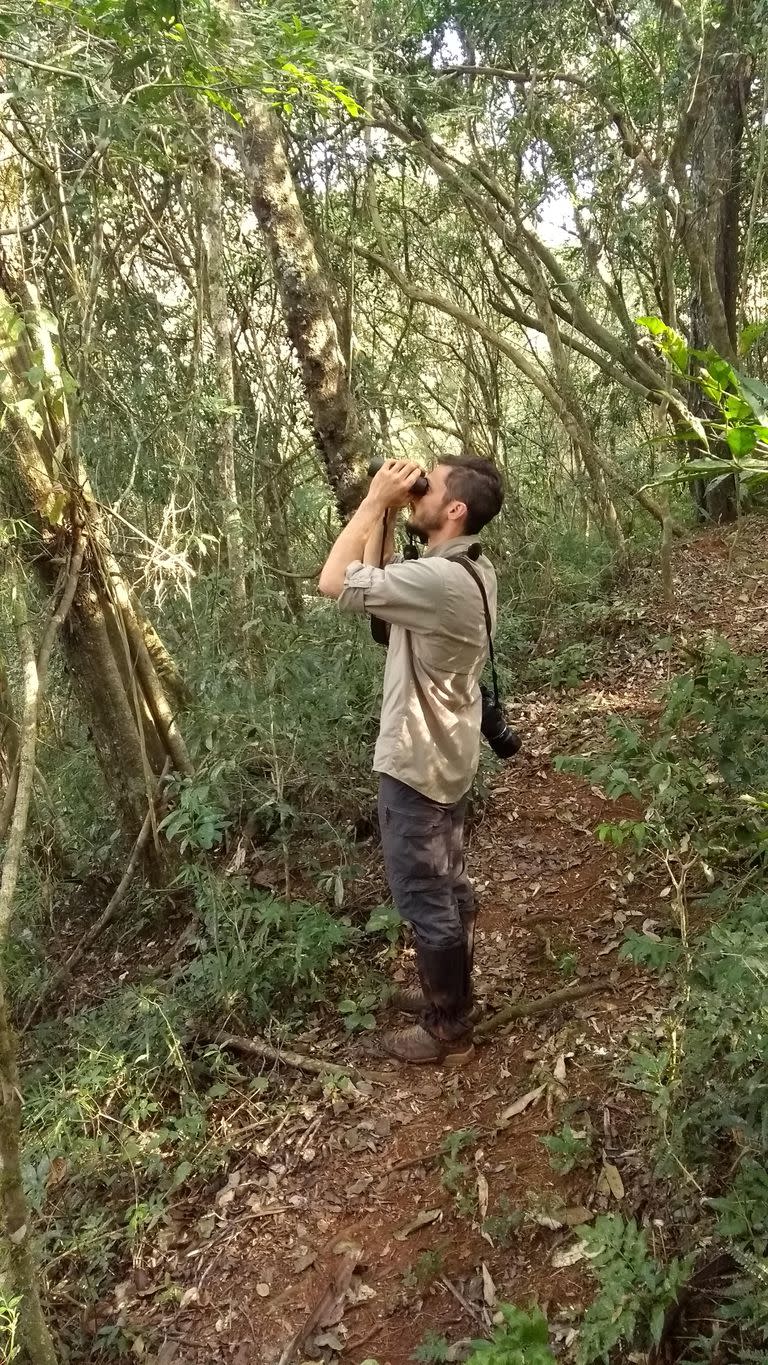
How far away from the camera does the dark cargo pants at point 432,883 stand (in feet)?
8.92

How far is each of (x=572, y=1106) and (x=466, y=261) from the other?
7.03 m

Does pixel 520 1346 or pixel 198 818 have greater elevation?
pixel 198 818

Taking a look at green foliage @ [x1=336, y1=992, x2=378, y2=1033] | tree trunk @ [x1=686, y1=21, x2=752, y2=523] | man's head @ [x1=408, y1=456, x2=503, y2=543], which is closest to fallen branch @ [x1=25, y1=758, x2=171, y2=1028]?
green foliage @ [x1=336, y1=992, x2=378, y2=1033]

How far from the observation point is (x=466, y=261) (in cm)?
739

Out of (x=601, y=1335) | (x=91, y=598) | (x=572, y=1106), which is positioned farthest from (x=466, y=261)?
(x=601, y=1335)

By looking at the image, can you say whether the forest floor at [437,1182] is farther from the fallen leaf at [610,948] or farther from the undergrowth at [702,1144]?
the undergrowth at [702,1144]

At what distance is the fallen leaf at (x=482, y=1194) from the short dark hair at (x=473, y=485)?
6.46 ft

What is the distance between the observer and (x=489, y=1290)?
2.13 m

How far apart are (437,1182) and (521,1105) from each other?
0.35m

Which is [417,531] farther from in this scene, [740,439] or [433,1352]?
[433,1352]

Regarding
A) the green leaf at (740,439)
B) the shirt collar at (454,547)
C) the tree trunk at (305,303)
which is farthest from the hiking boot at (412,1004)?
the green leaf at (740,439)

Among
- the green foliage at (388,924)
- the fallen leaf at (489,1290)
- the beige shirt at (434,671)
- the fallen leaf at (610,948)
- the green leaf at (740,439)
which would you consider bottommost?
the fallen leaf at (489,1290)

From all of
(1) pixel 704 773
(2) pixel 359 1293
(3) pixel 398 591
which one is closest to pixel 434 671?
(3) pixel 398 591

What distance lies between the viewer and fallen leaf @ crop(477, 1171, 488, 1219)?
2350 mm
